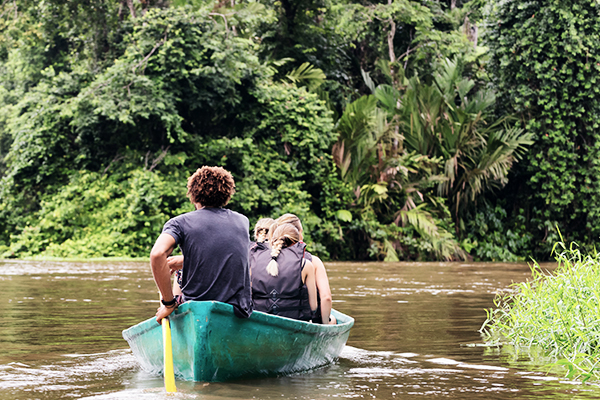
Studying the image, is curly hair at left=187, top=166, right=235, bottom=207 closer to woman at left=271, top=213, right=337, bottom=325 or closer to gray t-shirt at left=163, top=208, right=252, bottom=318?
gray t-shirt at left=163, top=208, right=252, bottom=318

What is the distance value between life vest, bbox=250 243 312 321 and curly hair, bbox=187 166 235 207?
110 centimetres

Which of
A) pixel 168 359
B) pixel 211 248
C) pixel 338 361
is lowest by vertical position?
pixel 338 361

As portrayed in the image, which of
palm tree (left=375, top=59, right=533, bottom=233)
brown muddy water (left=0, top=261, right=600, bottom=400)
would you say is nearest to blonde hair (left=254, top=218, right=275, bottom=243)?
brown muddy water (left=0, top=261, right=600, bottom=400)

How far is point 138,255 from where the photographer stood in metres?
17.8

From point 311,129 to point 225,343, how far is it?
15.0 meters

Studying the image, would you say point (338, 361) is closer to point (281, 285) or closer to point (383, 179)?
point (281, 285)

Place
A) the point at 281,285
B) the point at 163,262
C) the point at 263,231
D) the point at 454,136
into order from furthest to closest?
the point at 454,136, the point at 263,231, the point at 281,285, the point at 163,262

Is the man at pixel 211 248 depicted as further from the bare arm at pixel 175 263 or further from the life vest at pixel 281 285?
the life vest at pixel 281 285

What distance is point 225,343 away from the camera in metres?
4.59

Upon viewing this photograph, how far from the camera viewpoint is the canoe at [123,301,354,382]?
448 cm

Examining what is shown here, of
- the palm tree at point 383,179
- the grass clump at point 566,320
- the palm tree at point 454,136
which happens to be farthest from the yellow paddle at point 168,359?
the palm tree at point 454,136

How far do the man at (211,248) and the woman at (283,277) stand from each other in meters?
0.88

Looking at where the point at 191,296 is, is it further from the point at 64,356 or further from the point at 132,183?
the point at 132,183

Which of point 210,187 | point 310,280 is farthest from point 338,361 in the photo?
point 210,187
